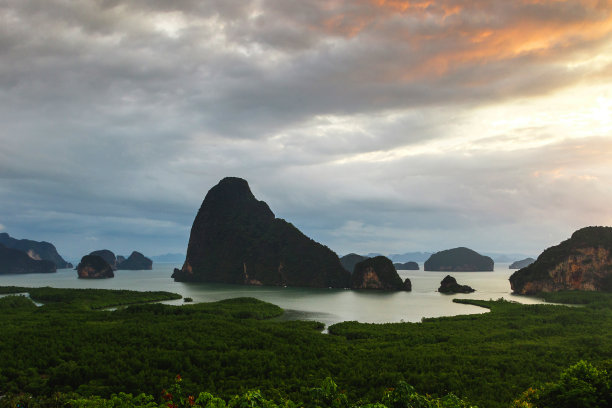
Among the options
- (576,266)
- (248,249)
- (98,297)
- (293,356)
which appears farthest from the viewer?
(248,249)

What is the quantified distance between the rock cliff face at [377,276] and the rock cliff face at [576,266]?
1117 inches

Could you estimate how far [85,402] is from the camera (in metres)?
12.3

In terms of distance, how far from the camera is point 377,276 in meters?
106

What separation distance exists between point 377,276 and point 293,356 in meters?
A: 82.5

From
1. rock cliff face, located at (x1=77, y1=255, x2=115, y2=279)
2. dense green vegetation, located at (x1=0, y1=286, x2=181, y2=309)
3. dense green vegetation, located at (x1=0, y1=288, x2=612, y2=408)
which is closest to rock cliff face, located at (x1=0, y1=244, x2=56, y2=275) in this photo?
rock cliff face, located at (x1=77, y1=255, x2=115, y2=279)

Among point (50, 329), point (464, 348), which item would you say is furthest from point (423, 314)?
point (50, 329)

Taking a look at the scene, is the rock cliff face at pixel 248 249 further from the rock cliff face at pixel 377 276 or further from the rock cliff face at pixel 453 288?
the rock cliff face at pixel 453 288

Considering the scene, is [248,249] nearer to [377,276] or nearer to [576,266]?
[377,276]

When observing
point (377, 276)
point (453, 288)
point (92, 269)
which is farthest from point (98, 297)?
point (92, 269)

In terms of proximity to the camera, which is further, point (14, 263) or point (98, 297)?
point (14, 263)

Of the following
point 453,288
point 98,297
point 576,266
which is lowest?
point 98,297

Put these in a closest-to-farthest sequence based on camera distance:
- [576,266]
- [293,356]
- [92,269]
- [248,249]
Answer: [293,356], [576,266], [248,249], [92,269]

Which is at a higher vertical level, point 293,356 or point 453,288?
point 293,356

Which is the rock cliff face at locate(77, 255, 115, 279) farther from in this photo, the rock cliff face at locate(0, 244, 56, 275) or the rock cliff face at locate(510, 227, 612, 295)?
the rock cliff face at locate(510, 227, 612, 295)
